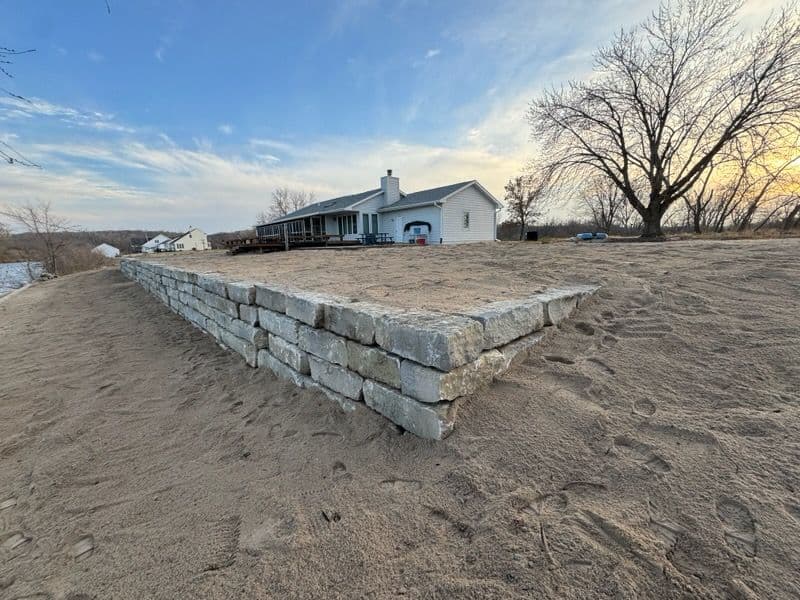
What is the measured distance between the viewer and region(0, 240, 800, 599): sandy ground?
1.14 meters

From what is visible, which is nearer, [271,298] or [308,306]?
[308,306]

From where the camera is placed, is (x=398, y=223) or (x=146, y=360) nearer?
(x=146, y=360)

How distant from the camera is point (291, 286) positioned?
135 inches

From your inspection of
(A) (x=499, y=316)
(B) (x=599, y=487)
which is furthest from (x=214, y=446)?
(B) (x=599, y=487)

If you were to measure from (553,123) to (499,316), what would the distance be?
1499 centimetres

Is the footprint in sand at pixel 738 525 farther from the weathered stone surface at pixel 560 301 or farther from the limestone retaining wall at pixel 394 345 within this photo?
the weathered stone surface at pixel 560 301

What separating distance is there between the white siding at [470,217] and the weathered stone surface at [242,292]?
51.3 ft

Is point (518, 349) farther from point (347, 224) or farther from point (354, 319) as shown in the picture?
point (347, 224)

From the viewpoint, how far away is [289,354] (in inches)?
112

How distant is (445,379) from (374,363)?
1.69 ft

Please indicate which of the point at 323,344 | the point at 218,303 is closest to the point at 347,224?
the point at 218,303

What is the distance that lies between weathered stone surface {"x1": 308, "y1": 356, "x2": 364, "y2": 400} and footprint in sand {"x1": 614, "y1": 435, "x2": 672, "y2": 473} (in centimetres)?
140

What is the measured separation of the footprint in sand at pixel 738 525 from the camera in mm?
1065

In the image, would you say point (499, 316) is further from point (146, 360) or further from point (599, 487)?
point (146, 360)
